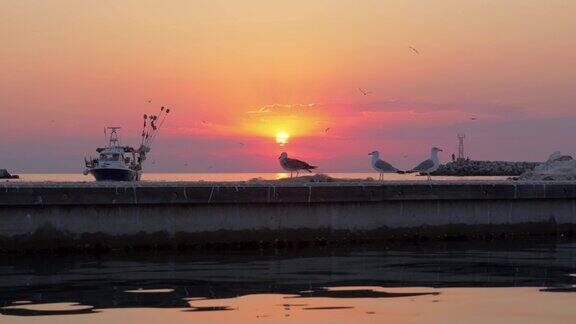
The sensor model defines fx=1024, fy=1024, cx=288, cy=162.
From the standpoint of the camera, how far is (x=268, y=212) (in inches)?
1097

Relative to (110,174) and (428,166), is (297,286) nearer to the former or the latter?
(428,166)

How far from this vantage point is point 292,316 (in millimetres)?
15500

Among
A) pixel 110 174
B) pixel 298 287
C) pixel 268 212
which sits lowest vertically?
pixel 298 287

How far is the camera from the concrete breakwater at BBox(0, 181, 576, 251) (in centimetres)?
2586

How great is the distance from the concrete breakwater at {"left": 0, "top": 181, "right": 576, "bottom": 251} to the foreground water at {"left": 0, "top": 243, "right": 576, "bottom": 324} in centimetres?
124

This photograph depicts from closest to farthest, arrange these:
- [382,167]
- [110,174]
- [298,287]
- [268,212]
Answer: [298,287]
[268,212]
[382,167]
[110,174]

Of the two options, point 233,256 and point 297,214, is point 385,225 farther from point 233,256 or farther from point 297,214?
point 233,256

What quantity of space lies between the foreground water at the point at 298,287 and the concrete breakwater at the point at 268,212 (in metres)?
1.24

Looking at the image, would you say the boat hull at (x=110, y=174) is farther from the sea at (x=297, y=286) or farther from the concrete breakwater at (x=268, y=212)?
the sea at (x=297, y=286)

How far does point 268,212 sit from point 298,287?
351 inches

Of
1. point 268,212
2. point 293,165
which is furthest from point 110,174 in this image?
point 268,212

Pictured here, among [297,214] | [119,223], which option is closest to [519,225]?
[297,214]

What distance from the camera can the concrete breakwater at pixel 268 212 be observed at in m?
25.9

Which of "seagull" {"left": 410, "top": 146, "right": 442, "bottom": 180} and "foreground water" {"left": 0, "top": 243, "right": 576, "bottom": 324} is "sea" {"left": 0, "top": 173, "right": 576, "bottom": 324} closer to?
"foreground water" {"left": 0, "top": 243, "right": 576, "bottom": 324}
